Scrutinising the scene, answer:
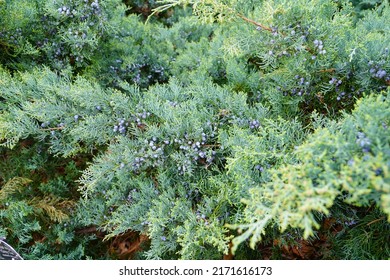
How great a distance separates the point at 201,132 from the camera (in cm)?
208

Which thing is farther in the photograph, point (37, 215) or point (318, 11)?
point (37, 215)

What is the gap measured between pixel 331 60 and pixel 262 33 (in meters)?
0.41

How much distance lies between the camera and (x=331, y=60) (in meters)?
1.94

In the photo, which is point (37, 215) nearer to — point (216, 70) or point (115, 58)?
point (115, 58)

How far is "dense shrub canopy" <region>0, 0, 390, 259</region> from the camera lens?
1611 millimetres

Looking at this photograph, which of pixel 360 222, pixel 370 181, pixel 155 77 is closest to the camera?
pixel 370 181

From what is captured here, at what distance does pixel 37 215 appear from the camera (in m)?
2.65

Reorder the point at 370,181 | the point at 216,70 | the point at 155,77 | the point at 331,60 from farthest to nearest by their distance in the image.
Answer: the point at 155,77 → the point at 216,70 → the point at 331,60 → the point at 370,181

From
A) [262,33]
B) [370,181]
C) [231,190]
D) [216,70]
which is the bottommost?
[231,190]

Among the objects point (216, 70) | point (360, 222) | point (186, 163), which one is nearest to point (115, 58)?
point (216, 70)

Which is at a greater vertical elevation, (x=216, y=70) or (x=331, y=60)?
(x=331, y=60)

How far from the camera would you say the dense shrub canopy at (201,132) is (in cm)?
161
